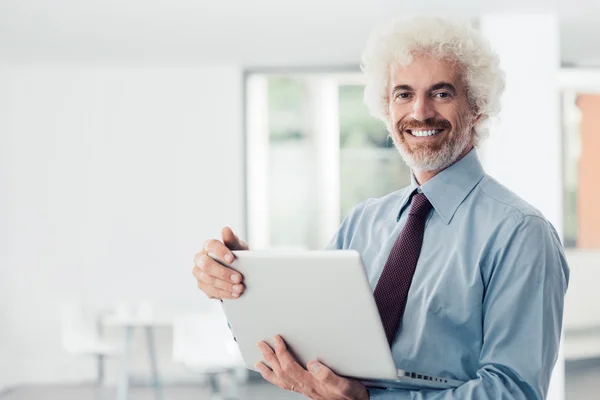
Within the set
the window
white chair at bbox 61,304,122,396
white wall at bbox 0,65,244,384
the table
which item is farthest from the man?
the window

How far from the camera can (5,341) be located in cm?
638

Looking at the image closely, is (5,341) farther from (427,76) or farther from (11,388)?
(427,76)

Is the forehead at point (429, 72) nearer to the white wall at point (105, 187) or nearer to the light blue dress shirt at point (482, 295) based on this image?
the light blue dress shirt at point (482, 295)

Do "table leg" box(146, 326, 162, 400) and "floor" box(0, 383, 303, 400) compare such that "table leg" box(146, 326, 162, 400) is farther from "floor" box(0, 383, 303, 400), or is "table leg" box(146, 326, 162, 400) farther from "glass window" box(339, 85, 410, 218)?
"glass window" box(339, 85, 410, 218)

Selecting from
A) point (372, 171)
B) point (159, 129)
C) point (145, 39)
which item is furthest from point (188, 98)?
point (372, 171)

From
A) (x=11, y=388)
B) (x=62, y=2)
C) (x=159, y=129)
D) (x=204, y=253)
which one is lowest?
(x=11, y=388)

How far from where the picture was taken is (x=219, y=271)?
1.26 m

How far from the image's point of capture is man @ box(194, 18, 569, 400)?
1.23 meters

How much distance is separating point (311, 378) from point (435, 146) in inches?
19.4

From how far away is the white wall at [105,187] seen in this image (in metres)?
6.46

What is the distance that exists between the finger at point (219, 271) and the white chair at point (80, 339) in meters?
4.54

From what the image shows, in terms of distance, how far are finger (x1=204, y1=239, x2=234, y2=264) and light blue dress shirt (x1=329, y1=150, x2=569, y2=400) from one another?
36cm

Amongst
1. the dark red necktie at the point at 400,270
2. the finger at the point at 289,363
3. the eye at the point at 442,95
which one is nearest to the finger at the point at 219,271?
the finger at the point at 289,363

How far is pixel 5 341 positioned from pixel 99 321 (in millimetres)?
820
